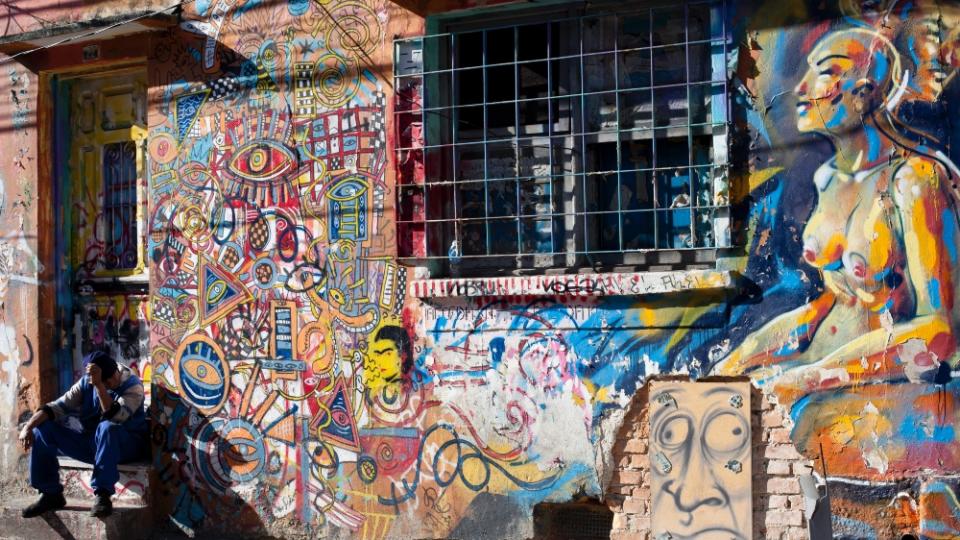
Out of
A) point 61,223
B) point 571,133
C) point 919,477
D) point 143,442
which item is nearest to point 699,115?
point 571,133

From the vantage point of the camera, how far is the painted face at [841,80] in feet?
18.4

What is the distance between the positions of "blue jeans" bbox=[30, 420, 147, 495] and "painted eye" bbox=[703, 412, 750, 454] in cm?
380

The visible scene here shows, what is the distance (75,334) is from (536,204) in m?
3.81

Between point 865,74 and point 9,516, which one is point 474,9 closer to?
point 865,74

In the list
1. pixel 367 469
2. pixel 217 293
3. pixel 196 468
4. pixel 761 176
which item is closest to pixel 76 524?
pixel 196 468

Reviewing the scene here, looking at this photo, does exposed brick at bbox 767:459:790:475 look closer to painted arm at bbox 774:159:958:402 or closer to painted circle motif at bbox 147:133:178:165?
painted arm at bbox 774:159:958:402

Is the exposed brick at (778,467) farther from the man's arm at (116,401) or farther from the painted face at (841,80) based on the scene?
the man's arm at (116,401)

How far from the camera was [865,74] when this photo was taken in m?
5.63

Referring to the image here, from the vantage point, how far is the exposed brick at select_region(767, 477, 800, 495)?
5816 millimetres

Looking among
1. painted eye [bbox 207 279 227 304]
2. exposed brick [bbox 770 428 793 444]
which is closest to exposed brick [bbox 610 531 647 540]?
exposed brick [bbox 770 428 793 444]

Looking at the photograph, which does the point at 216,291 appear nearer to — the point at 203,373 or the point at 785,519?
the point at 203,373

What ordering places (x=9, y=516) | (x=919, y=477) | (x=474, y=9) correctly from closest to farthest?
(x=919, y=477)
(x=474, y=9)
(x=9, y=516)

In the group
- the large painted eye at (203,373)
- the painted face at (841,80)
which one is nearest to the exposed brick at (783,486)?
the painted face at (841,80)

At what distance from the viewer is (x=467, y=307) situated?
655 centimetres
